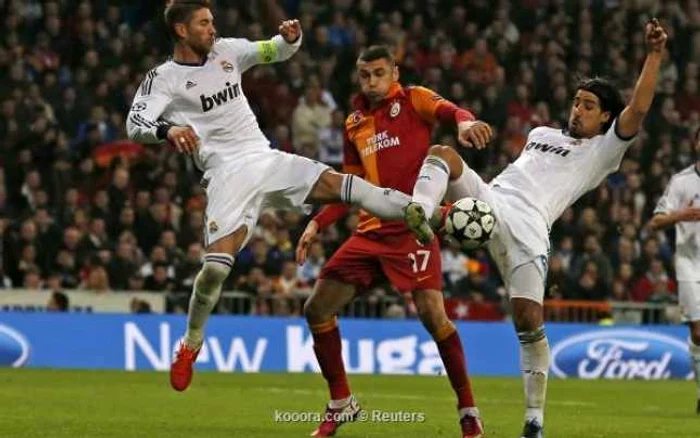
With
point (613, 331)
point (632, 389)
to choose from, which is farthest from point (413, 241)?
point (613, 331)

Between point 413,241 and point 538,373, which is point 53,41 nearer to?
point 413,241

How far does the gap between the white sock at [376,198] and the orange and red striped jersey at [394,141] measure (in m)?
0.46

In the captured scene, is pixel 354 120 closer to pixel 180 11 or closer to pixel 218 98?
pixel 218 98

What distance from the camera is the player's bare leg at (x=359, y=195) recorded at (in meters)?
11.7

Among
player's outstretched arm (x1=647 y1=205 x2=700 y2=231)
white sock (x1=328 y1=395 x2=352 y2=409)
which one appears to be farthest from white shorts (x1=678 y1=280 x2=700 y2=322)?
white sock (x1=328 y1=395 x2=352 y2=409)

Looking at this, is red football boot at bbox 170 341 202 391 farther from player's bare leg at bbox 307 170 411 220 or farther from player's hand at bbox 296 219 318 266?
player's bare leg at bbox 307 170 411 220

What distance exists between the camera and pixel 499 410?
15.3 metres

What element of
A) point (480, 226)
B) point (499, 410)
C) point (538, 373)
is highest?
point (480, 226)

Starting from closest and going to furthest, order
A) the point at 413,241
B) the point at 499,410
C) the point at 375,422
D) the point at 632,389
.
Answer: the point at 413,241 → the point at 375,422 → the point at 499,410 → the point at 632,389

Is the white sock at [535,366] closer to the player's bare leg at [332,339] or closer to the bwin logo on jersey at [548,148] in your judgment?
the bwin logo on jersey at [548,148]

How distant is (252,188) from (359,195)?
0.78 m

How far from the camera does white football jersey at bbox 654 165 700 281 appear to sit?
1634 centimetres

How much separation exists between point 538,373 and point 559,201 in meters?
1.22

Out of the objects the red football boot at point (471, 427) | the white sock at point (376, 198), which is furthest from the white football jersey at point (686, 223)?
the red football boot at point (471, 427)
